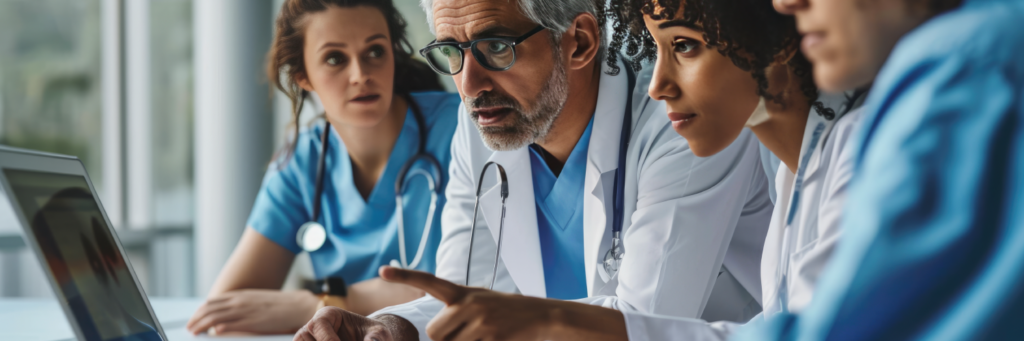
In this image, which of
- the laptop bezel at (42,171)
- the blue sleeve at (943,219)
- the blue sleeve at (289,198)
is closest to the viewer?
the blue sleeve at (943,219)

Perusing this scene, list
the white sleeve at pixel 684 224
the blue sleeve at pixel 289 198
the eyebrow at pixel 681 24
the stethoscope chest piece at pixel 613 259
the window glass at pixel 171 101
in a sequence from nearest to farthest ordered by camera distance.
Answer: the eyebrow at pixel 681 24 → the white sleeve at pixel 684 224 → the stethoscope chest piece at pixel 613 259 → the blue sleeve at pixel 289 198 → the window glass at pixel 171 101

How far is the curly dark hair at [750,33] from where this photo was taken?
776mm

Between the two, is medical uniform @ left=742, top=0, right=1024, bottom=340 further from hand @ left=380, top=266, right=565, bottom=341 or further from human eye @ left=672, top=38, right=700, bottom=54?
human eye @ left=672, top=38, right=700, bottom=54

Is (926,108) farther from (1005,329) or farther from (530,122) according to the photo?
(530,122)

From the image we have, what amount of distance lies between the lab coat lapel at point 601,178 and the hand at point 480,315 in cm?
47

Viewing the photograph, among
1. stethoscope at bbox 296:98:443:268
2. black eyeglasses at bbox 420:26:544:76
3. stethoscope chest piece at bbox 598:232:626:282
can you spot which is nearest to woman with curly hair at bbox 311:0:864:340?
stethoscope chest piece at bbox 598:232:626:282

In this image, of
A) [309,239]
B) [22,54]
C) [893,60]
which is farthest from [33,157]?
[22,54]

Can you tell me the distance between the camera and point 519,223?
4.18 ft

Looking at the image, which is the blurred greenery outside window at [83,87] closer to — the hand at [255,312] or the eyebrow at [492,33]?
the hand at [255,312]

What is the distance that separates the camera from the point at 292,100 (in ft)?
5.33

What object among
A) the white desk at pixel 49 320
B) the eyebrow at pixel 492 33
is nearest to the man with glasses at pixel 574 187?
the eyebrow at pixel 492 33

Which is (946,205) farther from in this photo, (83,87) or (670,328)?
(83,87)

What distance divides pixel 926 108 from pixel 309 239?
4.69 ft

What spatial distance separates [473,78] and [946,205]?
3.08 ft
